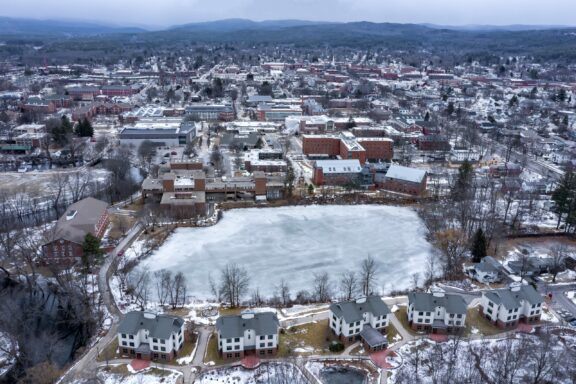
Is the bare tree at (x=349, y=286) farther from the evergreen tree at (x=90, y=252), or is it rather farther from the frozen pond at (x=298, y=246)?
the evergreen tree at (x=90, y=252)

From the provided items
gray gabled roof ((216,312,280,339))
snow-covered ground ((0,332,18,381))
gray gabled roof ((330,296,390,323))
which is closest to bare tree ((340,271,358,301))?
gray gabled roof ((330,296,390,323))

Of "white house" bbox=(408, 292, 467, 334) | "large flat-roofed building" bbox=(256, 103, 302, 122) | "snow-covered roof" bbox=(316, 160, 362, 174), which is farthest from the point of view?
"large flat-roofed building" bbox=(256, 103, 302, 122)

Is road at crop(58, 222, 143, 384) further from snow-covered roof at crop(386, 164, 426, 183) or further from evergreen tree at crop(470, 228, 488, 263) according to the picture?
snow-covered roof at crop(386, 164, 426, 183)

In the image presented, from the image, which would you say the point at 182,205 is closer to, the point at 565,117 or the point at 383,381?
the point at 383,381

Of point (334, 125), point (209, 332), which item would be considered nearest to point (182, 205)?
point (209, 332)

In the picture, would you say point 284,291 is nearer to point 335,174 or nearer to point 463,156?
point 335,174
